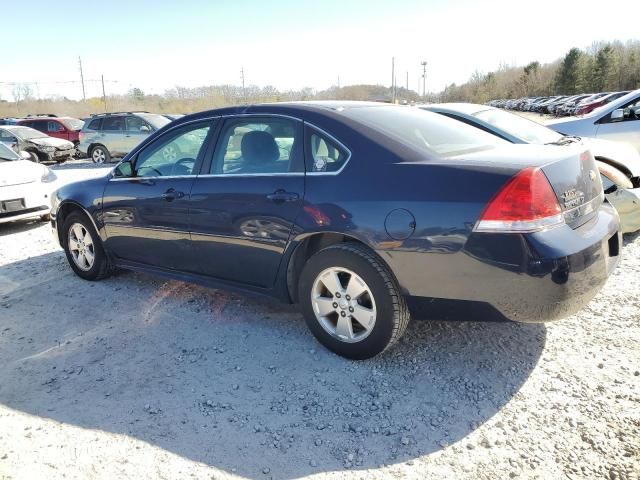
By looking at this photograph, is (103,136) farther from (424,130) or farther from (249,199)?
(424,130)

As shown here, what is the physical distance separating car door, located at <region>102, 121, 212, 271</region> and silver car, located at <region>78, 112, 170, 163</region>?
11.5 meters

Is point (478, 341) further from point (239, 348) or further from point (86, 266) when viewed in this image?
point (86, 266)

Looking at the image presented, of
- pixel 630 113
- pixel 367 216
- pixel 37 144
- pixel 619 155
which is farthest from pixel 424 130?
pixel 37 144

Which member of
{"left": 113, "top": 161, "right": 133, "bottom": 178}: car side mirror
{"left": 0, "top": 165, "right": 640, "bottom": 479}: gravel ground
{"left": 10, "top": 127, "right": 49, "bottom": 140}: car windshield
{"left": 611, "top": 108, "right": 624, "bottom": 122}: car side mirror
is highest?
{"left": 10, "top": 127, "right": 49, "bottom": 140}: car windshield

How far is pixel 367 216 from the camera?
2846mm

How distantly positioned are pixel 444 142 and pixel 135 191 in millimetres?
2573

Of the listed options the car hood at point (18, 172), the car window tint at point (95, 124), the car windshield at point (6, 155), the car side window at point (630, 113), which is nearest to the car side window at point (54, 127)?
the car window tint at point (95, 124)

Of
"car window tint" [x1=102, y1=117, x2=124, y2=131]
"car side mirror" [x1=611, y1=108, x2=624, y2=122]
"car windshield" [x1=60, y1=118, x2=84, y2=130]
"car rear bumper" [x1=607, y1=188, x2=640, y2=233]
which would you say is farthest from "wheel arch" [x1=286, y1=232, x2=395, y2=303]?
"car windshield" [x1=60, y1=118, x2=84, y2=130]

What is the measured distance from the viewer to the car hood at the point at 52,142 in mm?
16672

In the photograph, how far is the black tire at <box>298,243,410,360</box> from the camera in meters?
2.87

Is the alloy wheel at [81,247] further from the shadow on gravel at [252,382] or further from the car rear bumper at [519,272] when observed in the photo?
the car rear bumper at [519,272]

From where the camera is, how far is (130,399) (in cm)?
287

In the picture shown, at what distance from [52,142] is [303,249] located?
54.8 feet

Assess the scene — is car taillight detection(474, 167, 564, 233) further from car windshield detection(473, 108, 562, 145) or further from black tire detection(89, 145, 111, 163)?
black tire detection(89, 145, 111, 163)
